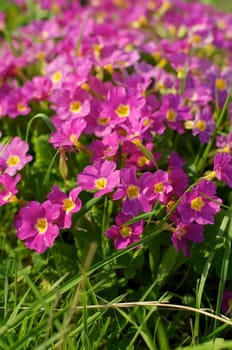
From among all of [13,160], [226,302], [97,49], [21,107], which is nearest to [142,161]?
[13,160]

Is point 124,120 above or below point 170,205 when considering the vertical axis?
above

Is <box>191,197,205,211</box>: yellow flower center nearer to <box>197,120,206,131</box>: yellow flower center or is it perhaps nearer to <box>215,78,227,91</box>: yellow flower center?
<box>197,120,206,131</box>: yellow flower center

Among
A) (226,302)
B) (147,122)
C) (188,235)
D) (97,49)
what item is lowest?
(226,302)

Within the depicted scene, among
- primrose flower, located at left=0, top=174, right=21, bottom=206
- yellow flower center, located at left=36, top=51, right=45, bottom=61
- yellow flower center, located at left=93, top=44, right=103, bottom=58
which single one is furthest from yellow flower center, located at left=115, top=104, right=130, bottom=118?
yellow flower center, located at left=36, top=51, right=45, bottom=61

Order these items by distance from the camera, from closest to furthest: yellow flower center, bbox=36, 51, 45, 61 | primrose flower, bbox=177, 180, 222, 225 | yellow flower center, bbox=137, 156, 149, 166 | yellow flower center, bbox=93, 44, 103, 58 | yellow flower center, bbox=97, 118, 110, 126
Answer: primrose flower, bbox=177, 180, 222, 225, yellow flower center, bbox=137, 156, 149, 166, yellow flower center, bbox=97, 118, 110, 126, yellow flower center, bbox=93, 44, 103, 58, yellow flower center, bbox=36, 51, 45, 61

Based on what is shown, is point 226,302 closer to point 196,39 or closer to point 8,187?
point 8,187

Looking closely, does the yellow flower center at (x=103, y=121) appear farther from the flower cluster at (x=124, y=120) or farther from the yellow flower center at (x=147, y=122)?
the yellow flower center at (x=147, y=122)
